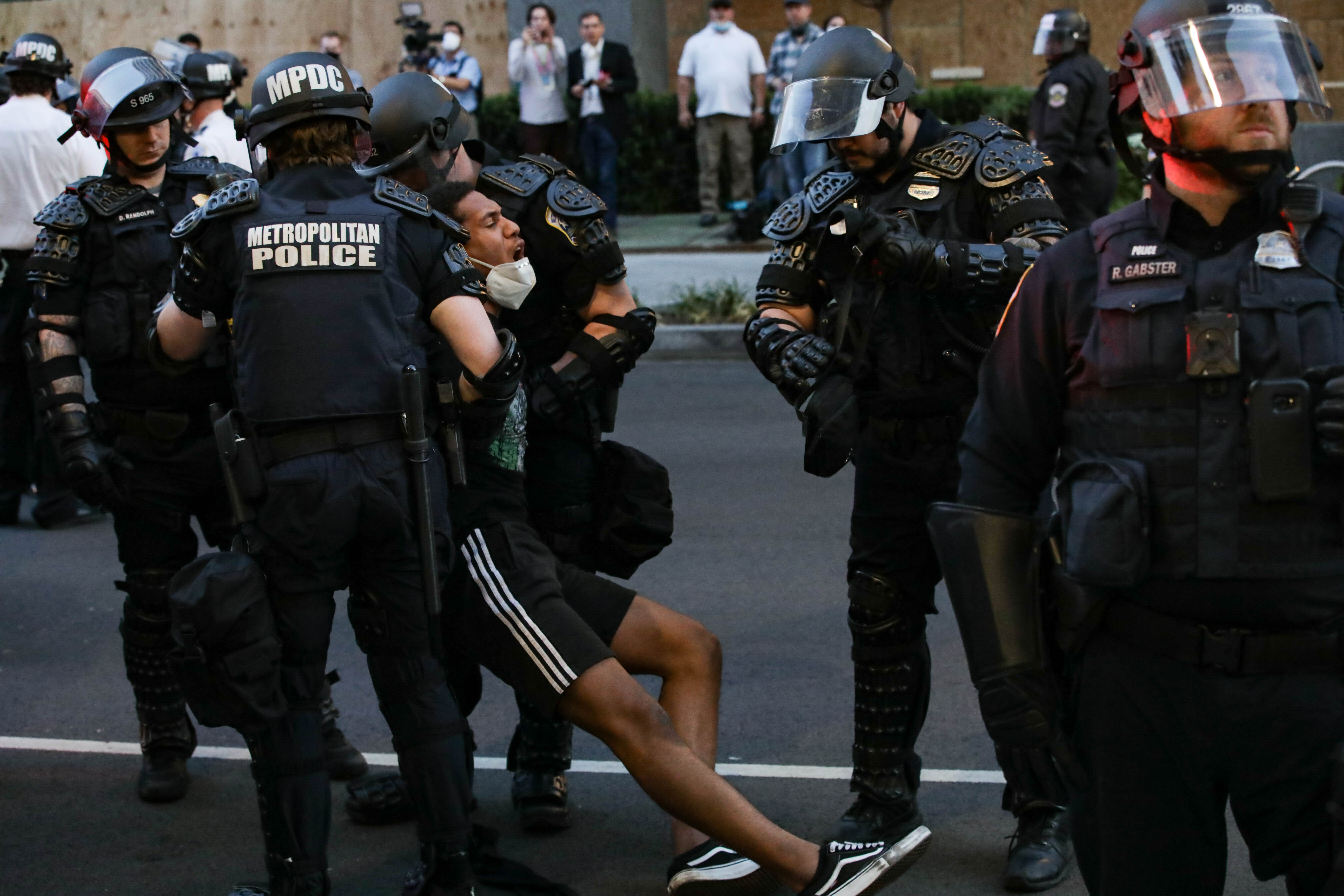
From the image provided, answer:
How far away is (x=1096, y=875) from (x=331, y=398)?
184cm

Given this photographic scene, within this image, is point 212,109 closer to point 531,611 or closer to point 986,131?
point 986,131

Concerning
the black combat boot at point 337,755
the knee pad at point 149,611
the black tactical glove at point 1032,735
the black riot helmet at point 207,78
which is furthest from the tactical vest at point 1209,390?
the black riot helmet at point 207,78

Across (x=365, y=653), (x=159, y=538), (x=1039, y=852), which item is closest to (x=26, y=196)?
(x=159, y=538)

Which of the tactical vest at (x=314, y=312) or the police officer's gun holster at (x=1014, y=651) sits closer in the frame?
the police officer's gun holster at (x=1014, y=651)

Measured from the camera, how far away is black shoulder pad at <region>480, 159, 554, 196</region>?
4320 mm

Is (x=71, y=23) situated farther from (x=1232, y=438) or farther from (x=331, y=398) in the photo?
(x=1232, y=438)

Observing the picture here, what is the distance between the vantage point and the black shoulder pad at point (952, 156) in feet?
13.9

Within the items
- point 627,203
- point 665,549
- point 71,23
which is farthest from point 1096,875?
point 71,23

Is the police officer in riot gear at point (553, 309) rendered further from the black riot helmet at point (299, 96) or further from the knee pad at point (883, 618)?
the knee pad at point (883, 618)

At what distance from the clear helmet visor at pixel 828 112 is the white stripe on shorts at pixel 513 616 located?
1.21 m

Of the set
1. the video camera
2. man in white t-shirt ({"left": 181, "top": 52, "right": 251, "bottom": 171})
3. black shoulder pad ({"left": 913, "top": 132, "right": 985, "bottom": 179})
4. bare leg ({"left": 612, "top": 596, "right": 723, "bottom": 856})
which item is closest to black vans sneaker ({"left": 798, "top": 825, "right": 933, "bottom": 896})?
bare leg ({"left": 612, "top": 596, "right": 723, "bottom": 856})

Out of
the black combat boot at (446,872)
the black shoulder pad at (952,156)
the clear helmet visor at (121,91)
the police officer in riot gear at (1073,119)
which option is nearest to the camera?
the black combat boot at (446,872)

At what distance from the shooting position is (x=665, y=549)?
7273mm

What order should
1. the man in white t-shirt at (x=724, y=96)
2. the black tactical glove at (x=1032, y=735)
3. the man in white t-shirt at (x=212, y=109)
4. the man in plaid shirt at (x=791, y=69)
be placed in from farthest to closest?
the man in white t-shirt at (x=724, y=96) < the man in plaid shirt at (x=791, y=69) < the man in white t-shirt at (x=212, y=109) < the black tactical glove at (x=1032, y=735)
